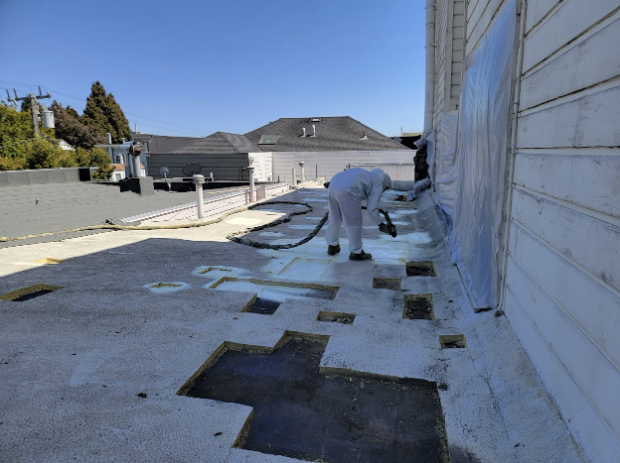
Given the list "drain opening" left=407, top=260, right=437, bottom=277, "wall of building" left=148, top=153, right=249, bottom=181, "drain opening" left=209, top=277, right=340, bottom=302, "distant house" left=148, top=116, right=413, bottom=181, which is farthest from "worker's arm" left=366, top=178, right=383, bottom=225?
"wall of building" left=148, top=153, right=249, bottom=181

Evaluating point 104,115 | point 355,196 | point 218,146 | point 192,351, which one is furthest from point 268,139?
point 104,115

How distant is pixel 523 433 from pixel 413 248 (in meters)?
3.57

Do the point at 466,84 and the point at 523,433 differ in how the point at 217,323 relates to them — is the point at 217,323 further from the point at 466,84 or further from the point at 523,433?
the point at 466,84

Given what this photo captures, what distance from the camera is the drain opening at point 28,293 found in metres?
3.22

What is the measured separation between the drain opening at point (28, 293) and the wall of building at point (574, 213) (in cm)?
397

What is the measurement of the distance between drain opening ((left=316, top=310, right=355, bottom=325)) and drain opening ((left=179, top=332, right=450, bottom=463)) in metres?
0.48

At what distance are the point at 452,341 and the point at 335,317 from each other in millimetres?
908

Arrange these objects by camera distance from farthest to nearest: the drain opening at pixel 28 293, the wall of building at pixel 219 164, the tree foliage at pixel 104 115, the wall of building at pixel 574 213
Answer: the tree foliage at pixel 104 115, the wall of building at pixel 219 164, the drain opening at pixel 28 293, the wall of building at pixel 574 213

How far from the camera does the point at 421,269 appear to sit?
13.9 feet

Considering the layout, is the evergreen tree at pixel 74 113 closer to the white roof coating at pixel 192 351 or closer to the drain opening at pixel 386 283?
the white roof coating at pixel 192 351

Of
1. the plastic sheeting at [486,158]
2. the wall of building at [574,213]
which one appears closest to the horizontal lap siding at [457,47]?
the plastic sheeting at [486,158]

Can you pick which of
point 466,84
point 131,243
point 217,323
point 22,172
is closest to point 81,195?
point 22,172

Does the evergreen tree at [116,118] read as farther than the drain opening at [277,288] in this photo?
Yes

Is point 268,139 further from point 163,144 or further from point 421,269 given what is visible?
point 421,269
